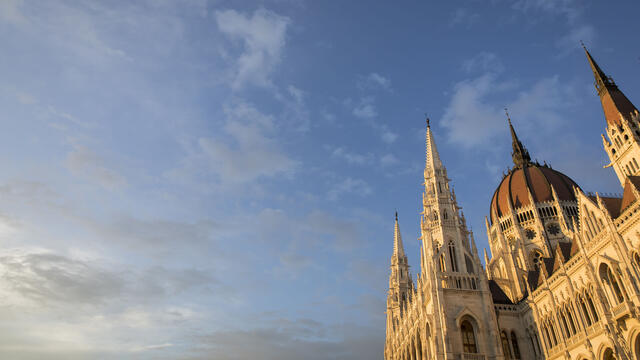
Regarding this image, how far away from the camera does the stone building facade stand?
31.4 m

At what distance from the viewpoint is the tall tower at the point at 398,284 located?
224 ft

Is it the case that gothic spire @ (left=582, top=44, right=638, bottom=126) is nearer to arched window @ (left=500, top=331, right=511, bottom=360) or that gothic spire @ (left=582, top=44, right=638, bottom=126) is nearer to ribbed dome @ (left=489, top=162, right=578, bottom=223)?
ribbed dome @ (left=489, top=162, right=578, bottom=223)

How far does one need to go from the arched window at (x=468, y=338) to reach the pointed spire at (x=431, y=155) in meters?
20.1

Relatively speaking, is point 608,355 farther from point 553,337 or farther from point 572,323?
point 553,337

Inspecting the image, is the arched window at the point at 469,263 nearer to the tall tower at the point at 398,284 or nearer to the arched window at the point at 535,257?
the arched window at the point at 535,257

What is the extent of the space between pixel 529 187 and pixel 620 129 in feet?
68.3

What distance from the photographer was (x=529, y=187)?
64.1m

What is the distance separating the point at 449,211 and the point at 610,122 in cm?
1973

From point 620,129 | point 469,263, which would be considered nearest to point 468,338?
point 469,263

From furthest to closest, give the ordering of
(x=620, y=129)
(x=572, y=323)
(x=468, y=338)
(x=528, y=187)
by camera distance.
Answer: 1. (x=528, y=187)
2. (x=620, y=129)
3. (x=468, y=338)
4. (x=572, y=323)

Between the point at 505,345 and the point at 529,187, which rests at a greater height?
the point at 529,187

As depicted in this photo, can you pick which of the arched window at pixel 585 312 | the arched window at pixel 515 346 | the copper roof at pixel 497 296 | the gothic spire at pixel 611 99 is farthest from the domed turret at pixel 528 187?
the arched window at pixel 585 312

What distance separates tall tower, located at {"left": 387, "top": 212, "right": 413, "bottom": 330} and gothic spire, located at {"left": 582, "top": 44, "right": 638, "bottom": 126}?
36.6 m

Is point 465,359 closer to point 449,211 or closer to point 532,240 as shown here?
point 449,211
